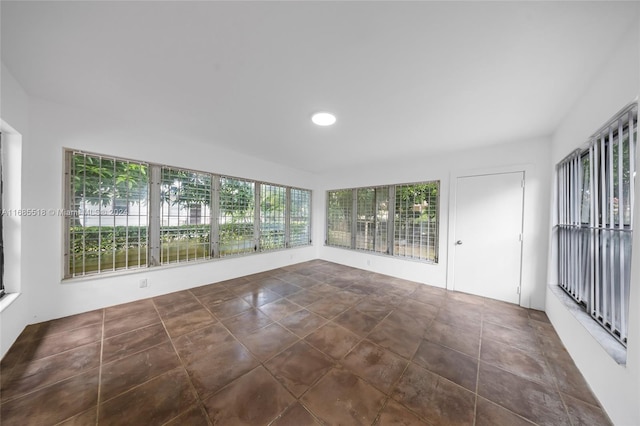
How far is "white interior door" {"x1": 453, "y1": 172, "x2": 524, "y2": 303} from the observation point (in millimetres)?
3209

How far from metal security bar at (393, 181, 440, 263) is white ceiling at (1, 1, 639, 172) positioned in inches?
63.7

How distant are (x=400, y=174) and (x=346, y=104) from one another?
267 centimetres

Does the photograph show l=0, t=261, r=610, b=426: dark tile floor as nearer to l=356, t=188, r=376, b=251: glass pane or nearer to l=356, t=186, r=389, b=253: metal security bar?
l=356, t=186, r=389, b=253: metal security bar

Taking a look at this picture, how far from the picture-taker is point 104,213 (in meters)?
2.86

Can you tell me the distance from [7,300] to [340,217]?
527 centimetres

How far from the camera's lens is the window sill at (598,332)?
139 centimetres

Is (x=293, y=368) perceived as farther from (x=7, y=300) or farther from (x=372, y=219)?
(x=372, y=219)

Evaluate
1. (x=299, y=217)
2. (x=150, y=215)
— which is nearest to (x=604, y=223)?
(x=299, y=217)

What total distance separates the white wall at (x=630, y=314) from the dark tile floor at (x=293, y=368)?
158mm

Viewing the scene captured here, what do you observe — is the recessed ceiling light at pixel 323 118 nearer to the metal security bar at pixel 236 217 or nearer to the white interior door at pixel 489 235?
the metal security bar at pixel 236 217

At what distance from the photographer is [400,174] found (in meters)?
4.46

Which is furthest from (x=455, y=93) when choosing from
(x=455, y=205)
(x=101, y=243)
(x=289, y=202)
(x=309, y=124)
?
(x=101, y=243)

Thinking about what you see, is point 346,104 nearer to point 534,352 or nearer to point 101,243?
point 534,352


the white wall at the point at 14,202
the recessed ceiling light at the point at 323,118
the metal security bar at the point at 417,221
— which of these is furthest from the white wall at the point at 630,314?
the white wall at the point at 14,202
